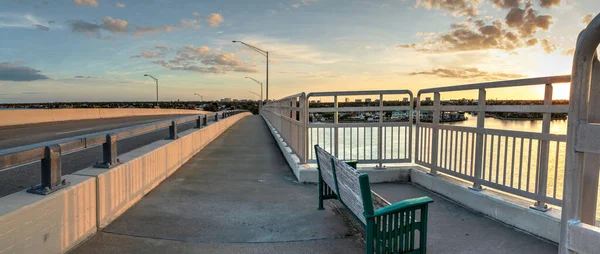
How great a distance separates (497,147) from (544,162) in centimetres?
74

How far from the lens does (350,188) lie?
376 cm

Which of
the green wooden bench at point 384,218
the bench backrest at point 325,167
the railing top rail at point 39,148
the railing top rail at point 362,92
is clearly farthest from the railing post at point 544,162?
the railing top rail at point 39,148

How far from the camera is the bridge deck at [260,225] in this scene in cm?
388

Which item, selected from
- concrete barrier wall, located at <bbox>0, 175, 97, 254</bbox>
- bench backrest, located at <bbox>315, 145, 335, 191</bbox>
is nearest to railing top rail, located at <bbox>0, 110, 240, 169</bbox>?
concrete barrier wall, located at <bbox>0, 175, 97, 254</bbox>

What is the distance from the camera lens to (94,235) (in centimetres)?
404

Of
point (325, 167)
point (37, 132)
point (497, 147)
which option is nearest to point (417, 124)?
point (497, 147)

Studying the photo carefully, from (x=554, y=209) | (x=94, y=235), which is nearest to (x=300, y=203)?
(x=94, y=235)

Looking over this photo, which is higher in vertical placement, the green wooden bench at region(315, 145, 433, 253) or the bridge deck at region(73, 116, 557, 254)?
the green wooden bench at region(315, 145, 433, 253)

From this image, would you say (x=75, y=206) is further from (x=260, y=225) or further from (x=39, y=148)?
(x=260, y=225)

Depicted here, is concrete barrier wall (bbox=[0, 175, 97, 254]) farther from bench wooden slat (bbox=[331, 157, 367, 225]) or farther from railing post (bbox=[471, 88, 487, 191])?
railing post (bbox=[471, 88, 487, 191])

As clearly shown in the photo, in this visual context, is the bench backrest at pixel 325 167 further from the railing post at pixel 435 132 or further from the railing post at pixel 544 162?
the railing post at pixel 544 162

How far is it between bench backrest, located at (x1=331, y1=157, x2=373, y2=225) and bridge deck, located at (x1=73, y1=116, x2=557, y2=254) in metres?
0.44

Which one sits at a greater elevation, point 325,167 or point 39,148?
point 39,148

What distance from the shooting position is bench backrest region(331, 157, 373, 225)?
134 inches
